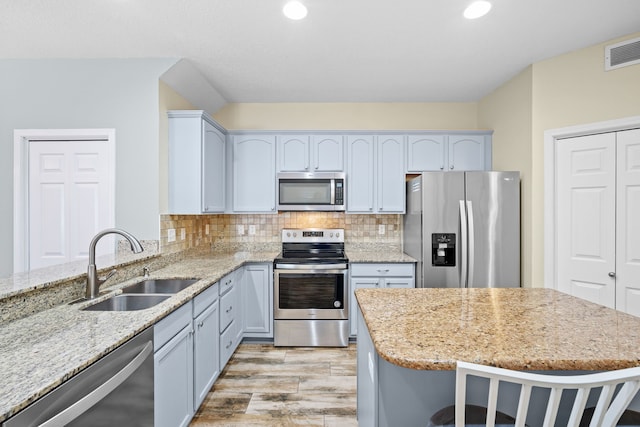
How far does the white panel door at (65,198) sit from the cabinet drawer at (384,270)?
228cm

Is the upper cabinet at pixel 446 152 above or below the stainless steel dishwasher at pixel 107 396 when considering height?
above

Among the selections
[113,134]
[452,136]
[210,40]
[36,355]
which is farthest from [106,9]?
[452,136]

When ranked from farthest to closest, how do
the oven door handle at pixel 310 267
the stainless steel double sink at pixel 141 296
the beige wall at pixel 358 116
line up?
the beige wall at pixel 358 116
the oven door handle at pixel 310 267
the stainless steel double sink at pixel 141 296

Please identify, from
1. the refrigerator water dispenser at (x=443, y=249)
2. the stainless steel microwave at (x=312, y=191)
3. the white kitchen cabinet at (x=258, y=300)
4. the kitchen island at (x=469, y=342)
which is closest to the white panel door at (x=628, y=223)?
the refrigerator water dispenser at (x=443, y=249)

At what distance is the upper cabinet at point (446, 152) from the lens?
363cm

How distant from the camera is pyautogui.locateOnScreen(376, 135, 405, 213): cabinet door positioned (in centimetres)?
363

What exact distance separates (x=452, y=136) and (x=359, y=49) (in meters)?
1.60

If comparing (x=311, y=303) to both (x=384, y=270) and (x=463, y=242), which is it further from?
(x=463, y=242)

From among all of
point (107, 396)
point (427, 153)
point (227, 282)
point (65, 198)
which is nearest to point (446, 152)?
point (427, 153)

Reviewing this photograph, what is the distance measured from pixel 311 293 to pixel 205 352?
4.06 ft

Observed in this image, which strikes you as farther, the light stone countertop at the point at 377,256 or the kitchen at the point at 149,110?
the light stone countertop at the point at 377,256

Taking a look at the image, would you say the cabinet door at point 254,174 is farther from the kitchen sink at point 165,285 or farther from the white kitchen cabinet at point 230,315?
the kitchen sink at point 165,285

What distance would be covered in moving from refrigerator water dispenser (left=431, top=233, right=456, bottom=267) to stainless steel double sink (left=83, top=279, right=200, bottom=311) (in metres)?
2.08

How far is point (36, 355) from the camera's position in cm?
118
